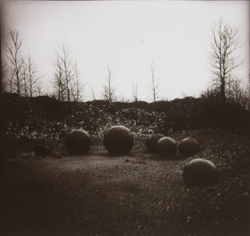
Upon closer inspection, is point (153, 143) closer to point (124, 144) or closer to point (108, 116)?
point (124, 144)

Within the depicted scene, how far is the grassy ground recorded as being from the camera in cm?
580

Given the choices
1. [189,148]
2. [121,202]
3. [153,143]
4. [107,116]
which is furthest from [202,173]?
[107,116]

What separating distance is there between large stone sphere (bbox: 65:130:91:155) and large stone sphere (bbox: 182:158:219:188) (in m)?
7.46

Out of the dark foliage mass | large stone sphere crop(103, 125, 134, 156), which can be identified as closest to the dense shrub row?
the dark foliage mass

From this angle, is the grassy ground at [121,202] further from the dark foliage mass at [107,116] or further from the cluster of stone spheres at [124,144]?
the dark foliage mass at [107,116]

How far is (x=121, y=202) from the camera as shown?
6.86m

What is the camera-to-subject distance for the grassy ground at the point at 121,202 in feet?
19.0

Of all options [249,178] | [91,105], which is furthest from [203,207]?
[91,105]

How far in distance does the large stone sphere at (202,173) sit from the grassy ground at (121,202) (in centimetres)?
19

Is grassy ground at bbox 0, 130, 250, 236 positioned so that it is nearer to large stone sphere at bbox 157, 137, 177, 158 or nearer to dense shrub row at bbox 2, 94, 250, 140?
large stone sphere at bbox 157, 137, 177, 158

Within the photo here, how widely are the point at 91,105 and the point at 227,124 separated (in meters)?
14.9

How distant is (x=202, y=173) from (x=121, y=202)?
241 cm

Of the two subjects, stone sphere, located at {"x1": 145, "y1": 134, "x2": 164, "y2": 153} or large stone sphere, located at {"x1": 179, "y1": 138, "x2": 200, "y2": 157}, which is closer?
large stone sphere, located at {"x1": 179, "y1": 138, "x2": 200, "y2": 157}

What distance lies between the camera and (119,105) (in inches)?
1165
